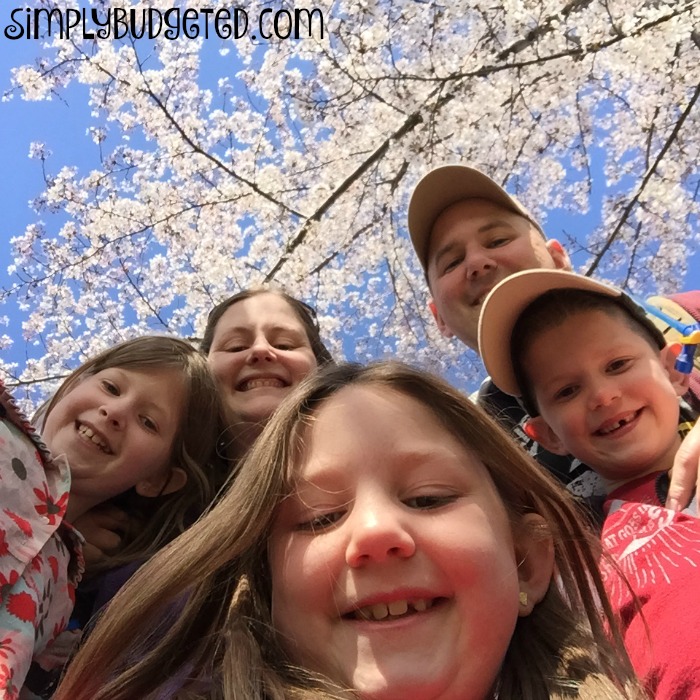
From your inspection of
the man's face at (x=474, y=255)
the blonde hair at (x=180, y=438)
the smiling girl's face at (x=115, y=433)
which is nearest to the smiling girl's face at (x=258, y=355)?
the blonde hair at (x=180, y=438)

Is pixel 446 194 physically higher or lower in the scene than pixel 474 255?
higher

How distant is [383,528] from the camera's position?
3.23ft

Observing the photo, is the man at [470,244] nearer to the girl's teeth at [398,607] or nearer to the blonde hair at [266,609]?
the blonde hair at [266,609]

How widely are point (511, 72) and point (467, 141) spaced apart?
594mm

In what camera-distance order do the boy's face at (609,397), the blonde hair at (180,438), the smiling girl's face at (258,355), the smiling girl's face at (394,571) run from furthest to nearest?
1. the smiling girl's face at (258,355)
2. the blonde hair at (180,438)
3. the boy's face at (609,397)
4. the smiling girl's face at (394,571)

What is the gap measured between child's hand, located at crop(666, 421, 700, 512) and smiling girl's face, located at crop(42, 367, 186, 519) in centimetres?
154

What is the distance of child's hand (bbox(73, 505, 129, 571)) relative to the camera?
1818 millimetres

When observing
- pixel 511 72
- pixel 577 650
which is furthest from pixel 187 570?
pixel 511 72

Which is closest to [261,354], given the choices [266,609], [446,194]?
[446,194]

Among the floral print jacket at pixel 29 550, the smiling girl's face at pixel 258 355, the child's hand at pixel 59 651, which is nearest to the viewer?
the floral print jacket at pixel 29 550

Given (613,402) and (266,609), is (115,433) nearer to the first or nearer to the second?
(266,609)

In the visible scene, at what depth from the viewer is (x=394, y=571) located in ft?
3.27

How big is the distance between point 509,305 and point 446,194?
0.99m

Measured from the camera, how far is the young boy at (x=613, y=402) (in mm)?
1246
